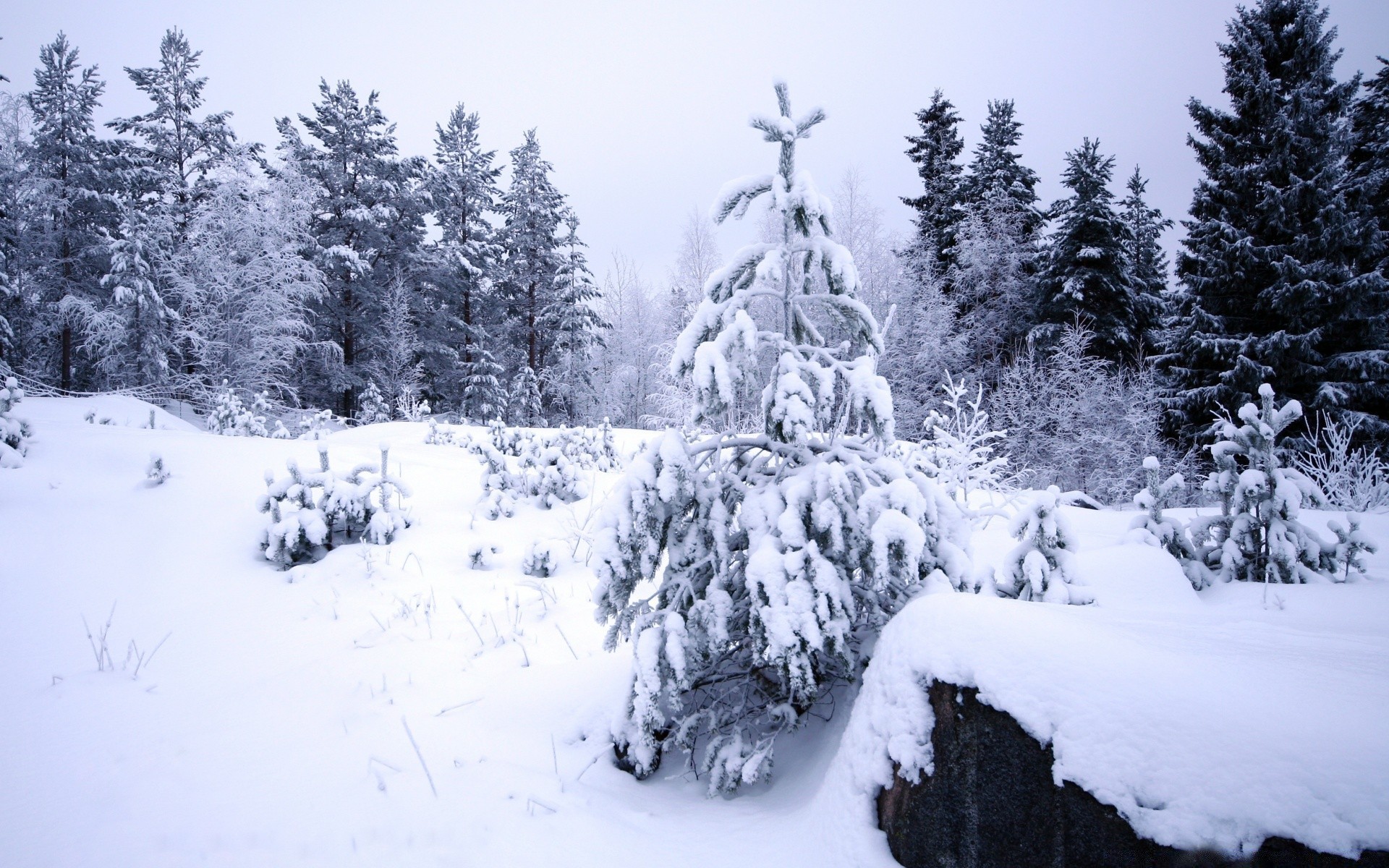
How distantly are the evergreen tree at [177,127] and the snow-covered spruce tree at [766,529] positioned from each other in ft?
80.9

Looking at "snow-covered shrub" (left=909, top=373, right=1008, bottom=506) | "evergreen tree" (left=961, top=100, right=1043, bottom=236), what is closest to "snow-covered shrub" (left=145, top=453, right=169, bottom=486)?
"snow-covered shrub" (left=909, top=373, right=1008, bottom=506)

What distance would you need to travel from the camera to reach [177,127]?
65.9ft

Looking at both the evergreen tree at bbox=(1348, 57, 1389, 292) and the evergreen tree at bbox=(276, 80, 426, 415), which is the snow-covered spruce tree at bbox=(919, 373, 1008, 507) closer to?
the evergreen tree at bbox=(1348, 57, 1389, 292)

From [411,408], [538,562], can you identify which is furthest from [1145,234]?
[538,562]

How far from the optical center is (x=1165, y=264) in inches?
1053

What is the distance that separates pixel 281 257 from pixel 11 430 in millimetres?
15308

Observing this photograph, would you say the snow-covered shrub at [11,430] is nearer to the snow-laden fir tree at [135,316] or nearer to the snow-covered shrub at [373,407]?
the snow-covered shrub at [373,407]

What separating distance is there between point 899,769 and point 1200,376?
61.2 ft

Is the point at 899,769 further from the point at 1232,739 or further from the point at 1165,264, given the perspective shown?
the point at 1165,264

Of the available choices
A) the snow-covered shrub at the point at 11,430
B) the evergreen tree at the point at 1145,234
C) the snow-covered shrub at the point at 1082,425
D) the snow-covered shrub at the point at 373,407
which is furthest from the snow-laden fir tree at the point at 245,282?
the evergreen tree at the point at 1145,234

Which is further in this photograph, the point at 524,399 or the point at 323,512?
the point at 524,399

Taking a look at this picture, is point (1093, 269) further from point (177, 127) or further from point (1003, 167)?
point (177, 127)

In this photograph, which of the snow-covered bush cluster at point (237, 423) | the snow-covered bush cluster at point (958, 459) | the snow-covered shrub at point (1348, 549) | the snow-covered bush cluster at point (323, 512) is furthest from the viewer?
the snow-covered bush cluster at point (237, 423)

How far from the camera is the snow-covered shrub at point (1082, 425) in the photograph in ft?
49.8
